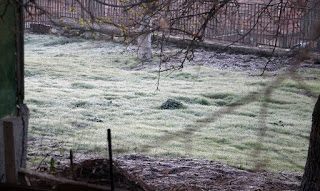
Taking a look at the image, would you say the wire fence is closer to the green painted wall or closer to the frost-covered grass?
the green painted wall

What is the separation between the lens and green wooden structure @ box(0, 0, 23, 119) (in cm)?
402

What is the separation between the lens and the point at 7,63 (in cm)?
408

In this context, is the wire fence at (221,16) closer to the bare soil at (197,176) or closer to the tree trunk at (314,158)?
the tree trunk at (314,158)

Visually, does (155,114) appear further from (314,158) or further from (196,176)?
(314,158)

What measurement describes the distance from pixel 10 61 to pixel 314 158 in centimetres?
329

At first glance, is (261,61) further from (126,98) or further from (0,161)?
(0,161)

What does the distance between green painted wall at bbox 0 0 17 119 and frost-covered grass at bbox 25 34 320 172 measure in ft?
5.93

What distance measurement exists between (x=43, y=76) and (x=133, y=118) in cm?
630

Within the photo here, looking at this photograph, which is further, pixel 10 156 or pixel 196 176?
pixel 196 176

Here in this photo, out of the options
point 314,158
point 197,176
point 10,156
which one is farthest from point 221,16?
point 10,156

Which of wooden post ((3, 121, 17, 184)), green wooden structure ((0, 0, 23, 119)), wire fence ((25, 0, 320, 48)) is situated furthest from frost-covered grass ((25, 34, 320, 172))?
wooden post ((3, 121, 17, 184))

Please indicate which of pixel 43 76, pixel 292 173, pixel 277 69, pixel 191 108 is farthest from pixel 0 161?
pixel 277 69

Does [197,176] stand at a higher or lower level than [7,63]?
lower

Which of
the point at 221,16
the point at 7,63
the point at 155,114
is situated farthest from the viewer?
the point at 155,114
